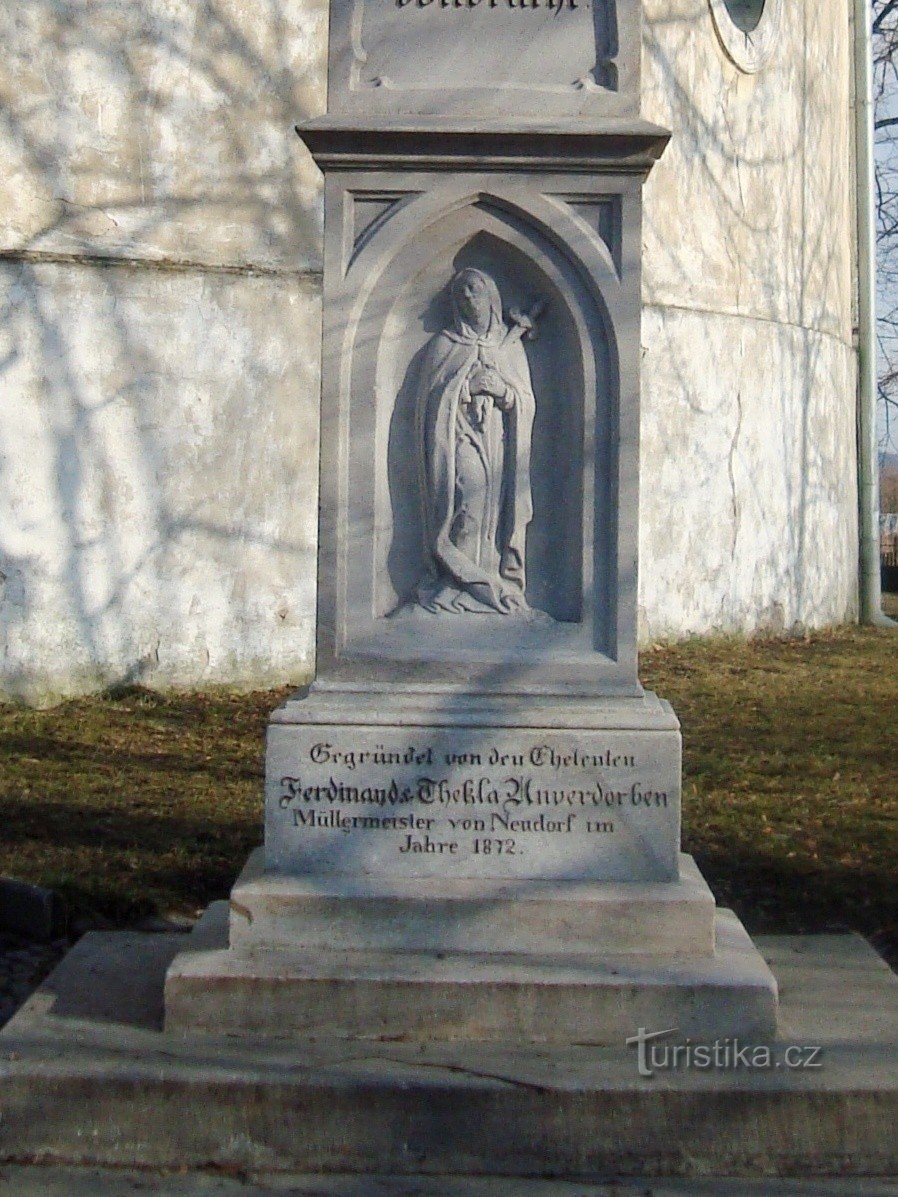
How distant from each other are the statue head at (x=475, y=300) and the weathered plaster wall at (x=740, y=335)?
7.23 meters

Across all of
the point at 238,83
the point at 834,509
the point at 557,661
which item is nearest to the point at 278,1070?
the point at 557,661

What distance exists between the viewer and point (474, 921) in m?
3.88

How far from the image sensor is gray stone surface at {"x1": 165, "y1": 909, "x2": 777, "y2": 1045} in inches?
145

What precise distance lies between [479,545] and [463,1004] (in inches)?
52.2

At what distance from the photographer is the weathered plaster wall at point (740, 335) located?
11.4 m

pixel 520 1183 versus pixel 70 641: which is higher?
pixel 70 641

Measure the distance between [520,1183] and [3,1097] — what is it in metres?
1.28

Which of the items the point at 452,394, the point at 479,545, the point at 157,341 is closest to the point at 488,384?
the point at 452,394

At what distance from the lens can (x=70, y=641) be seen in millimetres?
9242

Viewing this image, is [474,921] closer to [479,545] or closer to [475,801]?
[475,801]

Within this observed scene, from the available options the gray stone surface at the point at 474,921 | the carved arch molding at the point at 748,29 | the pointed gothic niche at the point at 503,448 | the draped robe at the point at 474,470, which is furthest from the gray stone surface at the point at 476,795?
the carved arch molding at the point at 748,29

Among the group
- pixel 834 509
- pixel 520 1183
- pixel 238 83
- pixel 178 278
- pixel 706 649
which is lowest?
pixel 520 1183

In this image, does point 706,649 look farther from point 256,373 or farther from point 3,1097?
point 3,1097

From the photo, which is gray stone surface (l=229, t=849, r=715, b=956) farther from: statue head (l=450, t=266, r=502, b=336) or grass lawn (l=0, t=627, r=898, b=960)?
statue head (l=450, t=266, r=502, b=336)
